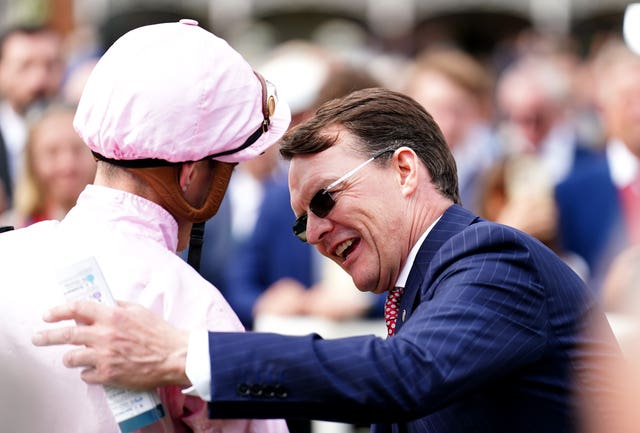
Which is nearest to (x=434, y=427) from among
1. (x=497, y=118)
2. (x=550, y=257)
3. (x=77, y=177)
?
(x=550, y=257)

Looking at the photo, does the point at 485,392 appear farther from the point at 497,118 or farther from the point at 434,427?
the point at 497,118

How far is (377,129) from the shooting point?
11.1 ft

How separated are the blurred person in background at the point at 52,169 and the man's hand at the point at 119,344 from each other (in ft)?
13.2

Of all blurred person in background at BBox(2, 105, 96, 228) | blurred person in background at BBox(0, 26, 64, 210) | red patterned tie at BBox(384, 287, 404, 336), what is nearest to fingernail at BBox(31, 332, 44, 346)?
red patterned tie at BBox(384, 287, 404, 336)

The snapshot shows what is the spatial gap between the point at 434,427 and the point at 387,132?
87 cm

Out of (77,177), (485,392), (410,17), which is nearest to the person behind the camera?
(485,392)

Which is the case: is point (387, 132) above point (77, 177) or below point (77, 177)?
above

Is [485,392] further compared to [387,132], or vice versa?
[387,132]

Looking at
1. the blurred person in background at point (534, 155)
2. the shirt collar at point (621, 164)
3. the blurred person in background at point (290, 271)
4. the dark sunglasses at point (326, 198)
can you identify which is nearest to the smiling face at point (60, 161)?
the blurred person in background at point (290, 271)

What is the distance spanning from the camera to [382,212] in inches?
134

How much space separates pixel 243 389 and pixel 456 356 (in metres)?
0.51

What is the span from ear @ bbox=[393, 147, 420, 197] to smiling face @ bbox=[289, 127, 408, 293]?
18mm

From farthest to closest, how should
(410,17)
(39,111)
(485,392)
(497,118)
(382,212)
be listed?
(410,17), (497,118), (39,111), (382,212), (485,392)

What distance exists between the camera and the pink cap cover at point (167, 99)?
9.05 ft
